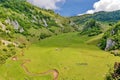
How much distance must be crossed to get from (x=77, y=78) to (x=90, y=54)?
57510 millimetres

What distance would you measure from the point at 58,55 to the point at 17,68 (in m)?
34.8

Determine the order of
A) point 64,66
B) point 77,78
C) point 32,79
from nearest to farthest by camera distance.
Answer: point 77,78 < point 32,79 < point 64,66

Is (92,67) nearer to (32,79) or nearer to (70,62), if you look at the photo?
(70,62)

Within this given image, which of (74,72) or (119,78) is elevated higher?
(119,78)

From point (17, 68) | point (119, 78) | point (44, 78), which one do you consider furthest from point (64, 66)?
point (119, 78)

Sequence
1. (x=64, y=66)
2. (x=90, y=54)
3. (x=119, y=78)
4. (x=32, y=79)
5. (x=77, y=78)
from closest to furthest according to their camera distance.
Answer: (x=119, y=78), (x=77, y=78), (x=32, y=79), (x=64, y=66), (x=90, y=54)

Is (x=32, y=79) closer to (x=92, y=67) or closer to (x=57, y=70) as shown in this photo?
(x=57, y=70)

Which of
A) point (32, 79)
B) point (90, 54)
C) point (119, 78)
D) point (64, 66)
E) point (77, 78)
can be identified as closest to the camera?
point (119, 78)

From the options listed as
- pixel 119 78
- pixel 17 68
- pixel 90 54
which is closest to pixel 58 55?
pixel 90 54

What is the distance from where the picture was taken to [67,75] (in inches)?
5886

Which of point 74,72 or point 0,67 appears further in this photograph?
point 0,67

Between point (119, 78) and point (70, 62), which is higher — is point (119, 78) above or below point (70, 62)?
above

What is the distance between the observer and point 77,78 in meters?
143

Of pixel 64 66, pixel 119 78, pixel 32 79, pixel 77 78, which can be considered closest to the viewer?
pixel 119 78
